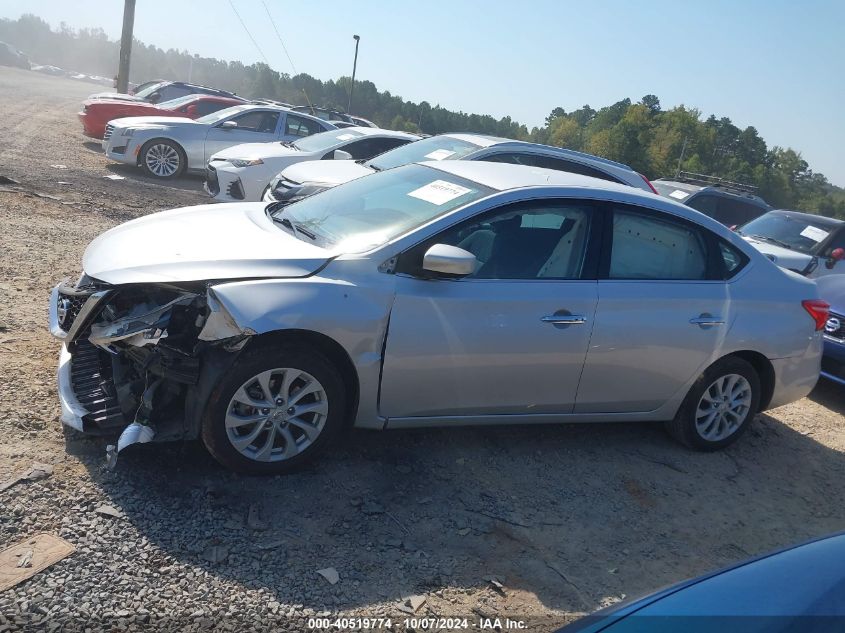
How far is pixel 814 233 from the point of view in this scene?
34.4 feet

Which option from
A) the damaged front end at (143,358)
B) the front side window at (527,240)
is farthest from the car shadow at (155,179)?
the front side window at (527,240)

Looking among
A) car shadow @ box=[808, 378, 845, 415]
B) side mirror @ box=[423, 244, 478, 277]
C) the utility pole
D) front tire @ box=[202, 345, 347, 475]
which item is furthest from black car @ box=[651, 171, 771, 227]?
the utility pole

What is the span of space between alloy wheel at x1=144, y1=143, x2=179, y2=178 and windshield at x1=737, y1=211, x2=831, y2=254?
9.67m

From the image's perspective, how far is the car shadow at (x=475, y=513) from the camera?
338cm

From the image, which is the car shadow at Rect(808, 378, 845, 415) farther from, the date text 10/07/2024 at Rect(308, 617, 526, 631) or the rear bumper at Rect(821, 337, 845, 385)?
the date text 10/07/2024 at Rect(308, 617, 526, 631)

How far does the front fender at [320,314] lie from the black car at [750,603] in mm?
2063

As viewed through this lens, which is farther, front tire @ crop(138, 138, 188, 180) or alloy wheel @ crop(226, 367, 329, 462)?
front tire @ crop(138, 138, 188, 180)

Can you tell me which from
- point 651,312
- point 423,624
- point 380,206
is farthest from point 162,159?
point 423,624

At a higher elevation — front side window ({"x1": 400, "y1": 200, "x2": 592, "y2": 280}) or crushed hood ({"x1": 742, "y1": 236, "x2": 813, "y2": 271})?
front side window ({"x1": 400, "y1": 200, "x2": 592, "y2": 280})

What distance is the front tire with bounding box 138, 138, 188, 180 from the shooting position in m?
13.4

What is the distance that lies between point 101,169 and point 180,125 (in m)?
1.61

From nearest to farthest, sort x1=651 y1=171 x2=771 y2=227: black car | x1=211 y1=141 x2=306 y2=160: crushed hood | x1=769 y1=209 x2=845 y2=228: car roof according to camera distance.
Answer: x1=769 y1=209 x2=845 y2=228: car roof < x1=211 y1=141 x2=306 y2=160: crushed hood < x1=651 y1=171 x2=771 y2=227: black car

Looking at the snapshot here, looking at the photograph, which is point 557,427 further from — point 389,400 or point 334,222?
point 334,222

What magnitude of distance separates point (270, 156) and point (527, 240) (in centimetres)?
755
